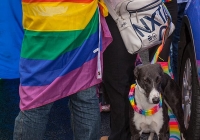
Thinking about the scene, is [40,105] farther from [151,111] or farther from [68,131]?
[68,131]

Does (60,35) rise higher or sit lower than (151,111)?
higher

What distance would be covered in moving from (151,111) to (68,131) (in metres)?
1.18

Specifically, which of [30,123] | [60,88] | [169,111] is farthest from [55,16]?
[169,111]

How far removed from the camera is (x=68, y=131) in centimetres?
416

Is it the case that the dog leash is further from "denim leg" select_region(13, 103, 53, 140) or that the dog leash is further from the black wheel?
"denim leg" select_region(13, 103, 53, 140)

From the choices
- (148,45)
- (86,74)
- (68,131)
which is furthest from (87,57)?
(68,131)

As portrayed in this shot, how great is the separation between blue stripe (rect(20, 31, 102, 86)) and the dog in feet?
2.33

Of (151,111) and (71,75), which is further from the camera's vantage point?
(151,111)

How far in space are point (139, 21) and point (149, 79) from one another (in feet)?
1.59

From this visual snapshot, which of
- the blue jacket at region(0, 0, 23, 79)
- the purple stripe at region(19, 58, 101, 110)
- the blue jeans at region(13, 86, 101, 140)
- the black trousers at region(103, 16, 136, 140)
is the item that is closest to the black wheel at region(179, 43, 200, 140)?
the black trousers at region(103, 16, 136, 140)

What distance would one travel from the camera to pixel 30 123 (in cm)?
251

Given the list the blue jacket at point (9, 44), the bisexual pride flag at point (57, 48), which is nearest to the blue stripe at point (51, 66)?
the bisexual pride flag at point (57, 48)

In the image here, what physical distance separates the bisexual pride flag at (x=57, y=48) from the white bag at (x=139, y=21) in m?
0.33

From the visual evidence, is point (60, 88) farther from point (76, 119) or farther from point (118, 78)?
point (118, 78)
